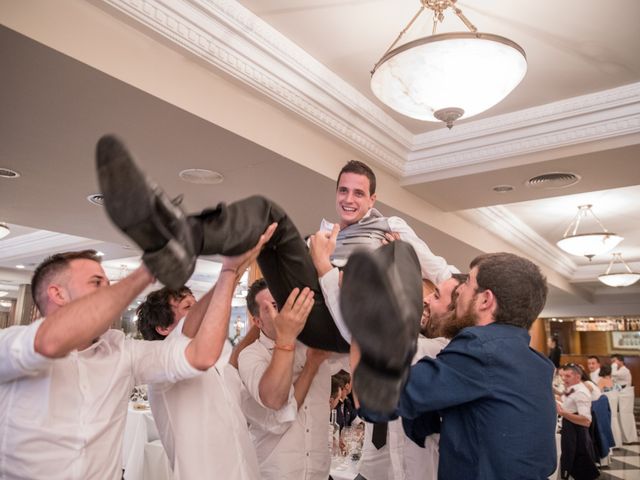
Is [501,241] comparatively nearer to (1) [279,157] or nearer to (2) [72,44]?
(1) [279,157]

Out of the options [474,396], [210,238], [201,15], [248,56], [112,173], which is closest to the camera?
[112,173]

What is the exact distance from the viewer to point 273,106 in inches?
121

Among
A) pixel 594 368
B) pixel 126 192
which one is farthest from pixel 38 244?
pixel 594 368

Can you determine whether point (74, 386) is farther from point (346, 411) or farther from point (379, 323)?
point (346, 411)

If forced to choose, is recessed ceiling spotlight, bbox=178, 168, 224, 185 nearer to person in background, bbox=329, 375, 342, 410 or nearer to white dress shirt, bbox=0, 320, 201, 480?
person in background, bbox=329, 375, 342, 410

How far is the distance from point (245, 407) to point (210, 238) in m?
1.11

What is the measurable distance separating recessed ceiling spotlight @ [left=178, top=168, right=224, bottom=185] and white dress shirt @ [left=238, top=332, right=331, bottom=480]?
70.1 inches

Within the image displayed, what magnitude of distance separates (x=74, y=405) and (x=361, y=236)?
1204mm

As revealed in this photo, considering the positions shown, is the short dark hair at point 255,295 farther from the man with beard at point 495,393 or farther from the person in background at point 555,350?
the person in background at point 555,350

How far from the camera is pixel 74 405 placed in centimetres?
144

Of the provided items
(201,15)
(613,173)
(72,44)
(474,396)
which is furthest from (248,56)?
(613,173)

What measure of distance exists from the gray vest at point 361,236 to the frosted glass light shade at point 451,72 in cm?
65

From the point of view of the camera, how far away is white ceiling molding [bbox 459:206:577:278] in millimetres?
5973

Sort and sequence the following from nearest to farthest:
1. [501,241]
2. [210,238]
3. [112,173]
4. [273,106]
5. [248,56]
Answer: [112,173] → [210,238] → [248,56] → [273,106] → [501,241]
